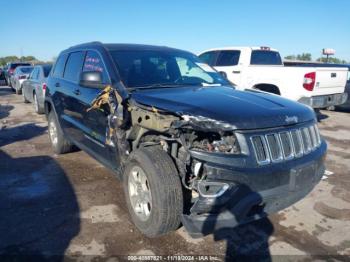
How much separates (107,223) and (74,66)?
106 inches

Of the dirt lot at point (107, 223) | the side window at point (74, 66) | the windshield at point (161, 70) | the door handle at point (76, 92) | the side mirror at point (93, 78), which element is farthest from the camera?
the side window at point (74, 66)

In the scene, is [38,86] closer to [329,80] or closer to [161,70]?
[161,70]

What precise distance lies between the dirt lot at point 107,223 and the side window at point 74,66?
1457 mm

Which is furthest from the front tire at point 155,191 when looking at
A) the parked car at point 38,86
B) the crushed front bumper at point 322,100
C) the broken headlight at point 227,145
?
the parked car at point 38,86

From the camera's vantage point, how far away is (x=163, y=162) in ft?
9.96

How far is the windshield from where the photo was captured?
4.01 meters

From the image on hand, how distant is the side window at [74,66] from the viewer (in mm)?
5035

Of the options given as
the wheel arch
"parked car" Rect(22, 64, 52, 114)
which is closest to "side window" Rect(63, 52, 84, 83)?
"parked car" Rect(22, 64, 52, 114)

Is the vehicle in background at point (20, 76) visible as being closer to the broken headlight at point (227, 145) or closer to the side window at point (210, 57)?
the side window at point (210, 57)

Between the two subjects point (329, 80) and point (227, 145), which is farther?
point (329, 80)

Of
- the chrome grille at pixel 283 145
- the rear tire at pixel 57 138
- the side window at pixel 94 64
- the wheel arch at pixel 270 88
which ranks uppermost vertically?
the side window at pixel 94 64

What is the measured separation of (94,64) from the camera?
14.6 ft

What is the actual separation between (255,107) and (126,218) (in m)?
1.87

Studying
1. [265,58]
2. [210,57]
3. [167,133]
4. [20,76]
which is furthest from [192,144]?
[20,76]
